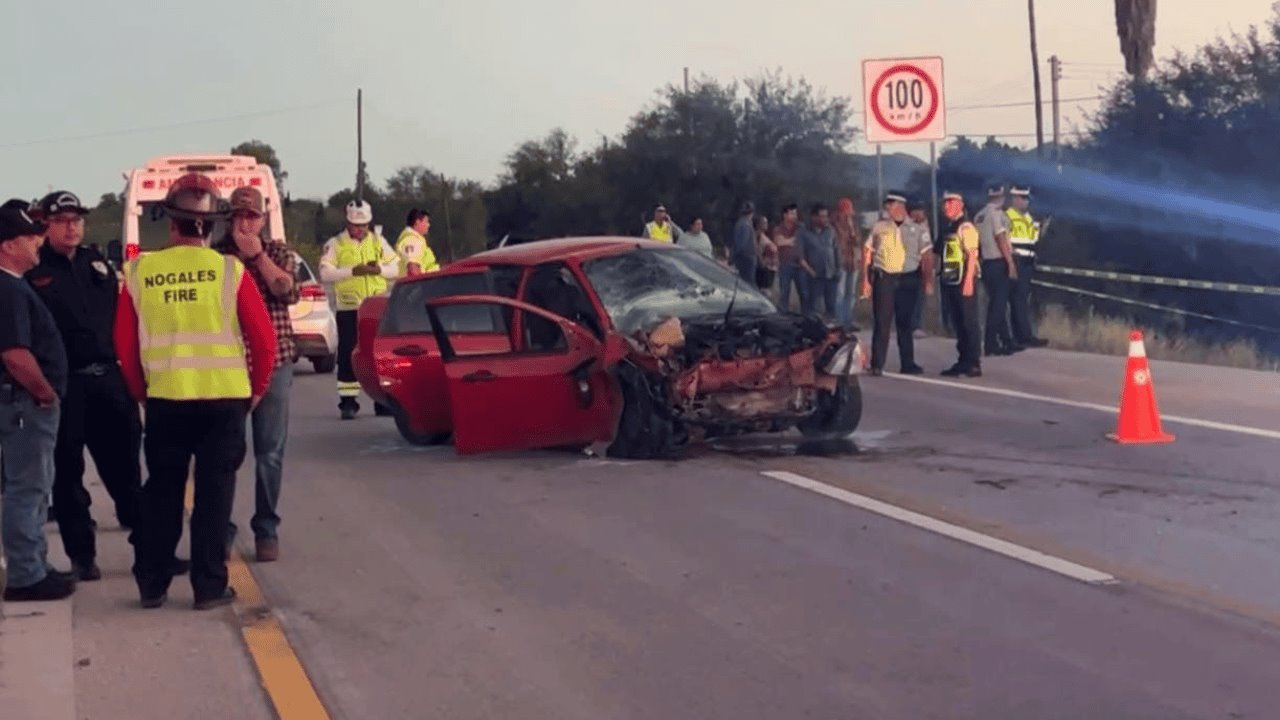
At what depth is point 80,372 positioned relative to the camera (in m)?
9.39

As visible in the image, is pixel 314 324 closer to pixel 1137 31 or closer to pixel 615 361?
pixel 615 361

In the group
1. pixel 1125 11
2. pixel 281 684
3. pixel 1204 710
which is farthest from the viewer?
pixel 1125 11

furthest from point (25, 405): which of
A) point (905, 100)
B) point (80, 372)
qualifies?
point (905, 100)

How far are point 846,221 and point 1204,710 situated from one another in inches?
680

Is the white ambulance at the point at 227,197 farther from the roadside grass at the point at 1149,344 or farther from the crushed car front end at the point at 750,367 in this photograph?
the crushed car front end at the point at 750,367

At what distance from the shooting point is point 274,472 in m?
9.69

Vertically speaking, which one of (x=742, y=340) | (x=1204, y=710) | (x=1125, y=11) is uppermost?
(x=1125, y=11)

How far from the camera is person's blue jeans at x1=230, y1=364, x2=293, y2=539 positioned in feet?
31.1

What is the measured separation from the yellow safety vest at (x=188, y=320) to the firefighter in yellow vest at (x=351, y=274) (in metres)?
7.58

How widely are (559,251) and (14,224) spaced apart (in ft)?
18.6

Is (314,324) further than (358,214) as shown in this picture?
Yes

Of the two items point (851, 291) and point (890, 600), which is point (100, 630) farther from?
point (851, 291)

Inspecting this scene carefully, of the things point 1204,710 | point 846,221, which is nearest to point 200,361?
point 1204,710

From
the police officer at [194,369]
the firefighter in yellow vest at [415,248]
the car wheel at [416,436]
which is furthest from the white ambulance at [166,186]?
the police officer at [194,369]
